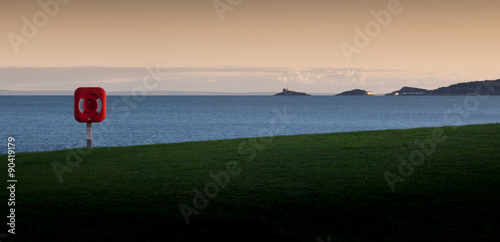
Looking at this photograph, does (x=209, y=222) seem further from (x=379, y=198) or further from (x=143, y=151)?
(x=143, y=151)

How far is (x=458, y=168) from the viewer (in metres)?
12.9

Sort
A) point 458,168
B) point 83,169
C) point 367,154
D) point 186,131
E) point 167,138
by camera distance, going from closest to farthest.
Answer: point 458,168
point 83,169
point 367,154
point 167,138
point 186,131

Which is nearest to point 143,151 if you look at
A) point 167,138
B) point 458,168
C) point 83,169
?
point 83,169

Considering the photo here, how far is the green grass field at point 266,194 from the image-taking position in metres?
8.05

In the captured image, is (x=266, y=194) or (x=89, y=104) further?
(x=89, y=104)

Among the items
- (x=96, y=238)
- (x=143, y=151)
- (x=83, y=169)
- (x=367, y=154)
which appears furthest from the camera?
(x=143, y=151)

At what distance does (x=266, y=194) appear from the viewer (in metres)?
10.5

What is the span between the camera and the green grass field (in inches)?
317

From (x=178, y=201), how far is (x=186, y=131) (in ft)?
172

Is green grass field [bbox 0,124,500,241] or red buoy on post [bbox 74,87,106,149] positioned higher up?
red buoy on post [bbox 74,87,106,149]

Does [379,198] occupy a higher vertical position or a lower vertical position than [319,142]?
lower

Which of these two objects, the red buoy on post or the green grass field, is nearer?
the green grass field

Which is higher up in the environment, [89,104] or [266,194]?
[89,104]

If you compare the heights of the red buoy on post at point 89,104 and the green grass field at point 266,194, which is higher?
the red buoy on post at point 89,104
